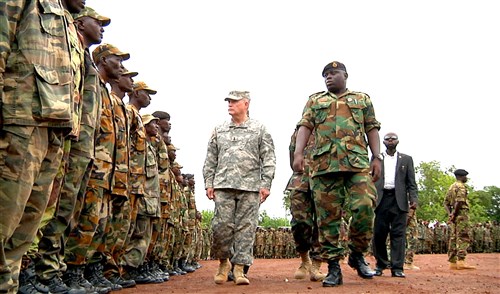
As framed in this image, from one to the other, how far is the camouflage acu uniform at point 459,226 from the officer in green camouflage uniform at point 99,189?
370 inches

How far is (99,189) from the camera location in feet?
17.8

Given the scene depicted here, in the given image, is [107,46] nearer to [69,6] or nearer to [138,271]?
[69,6]

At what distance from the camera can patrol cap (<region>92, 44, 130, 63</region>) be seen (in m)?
6.57

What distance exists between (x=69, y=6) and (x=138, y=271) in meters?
4.67

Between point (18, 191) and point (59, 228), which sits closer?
point (18, 191)

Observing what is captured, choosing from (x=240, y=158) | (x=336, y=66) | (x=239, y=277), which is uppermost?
(x=336, y=66)

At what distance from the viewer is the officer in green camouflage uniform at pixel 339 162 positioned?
645cm

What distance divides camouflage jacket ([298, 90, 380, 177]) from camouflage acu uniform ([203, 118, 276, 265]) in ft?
3.61

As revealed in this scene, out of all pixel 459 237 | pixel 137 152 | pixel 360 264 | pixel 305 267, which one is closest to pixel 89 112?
pixel 137 152

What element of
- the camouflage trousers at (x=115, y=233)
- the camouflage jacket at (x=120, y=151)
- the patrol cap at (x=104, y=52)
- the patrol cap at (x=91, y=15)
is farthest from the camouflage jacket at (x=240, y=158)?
the patrol cap at (x=91, y=15)

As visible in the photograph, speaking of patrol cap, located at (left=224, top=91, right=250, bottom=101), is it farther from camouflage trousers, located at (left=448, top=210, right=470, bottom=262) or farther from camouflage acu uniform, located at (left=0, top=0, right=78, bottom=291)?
camouflage trousers, located at (left=448, top=210, right=470, bottom=262)

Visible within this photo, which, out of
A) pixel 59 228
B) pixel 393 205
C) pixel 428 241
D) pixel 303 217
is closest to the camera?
pixel 59 228

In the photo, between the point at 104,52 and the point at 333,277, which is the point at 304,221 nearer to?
the point at 333,277

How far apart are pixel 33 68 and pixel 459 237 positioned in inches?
474
